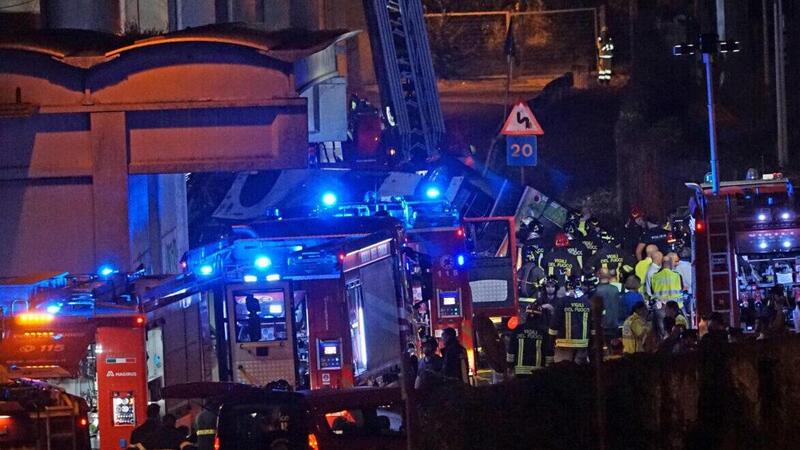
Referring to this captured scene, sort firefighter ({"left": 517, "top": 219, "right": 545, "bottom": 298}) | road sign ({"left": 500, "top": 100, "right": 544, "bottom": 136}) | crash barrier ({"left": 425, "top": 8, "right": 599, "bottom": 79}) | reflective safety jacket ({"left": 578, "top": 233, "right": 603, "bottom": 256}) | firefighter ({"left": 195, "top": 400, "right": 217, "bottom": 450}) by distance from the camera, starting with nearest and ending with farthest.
→ firefighter ({"left": 195, "top": 400, "right": 217, "bottom": 450}), road sign ({"left": 500, "top": 100, "right": 544, "bottom": 136}), firefighter ({"left": 517, "top": 219, "right": 545, "bottom": 298}), reflective safety jacket ({"left": 578, "top": 233, "right": 603, "bottom": 256}), crash barrier ({"left": 425, "top": 8, "right": 599, "bottom": 79})

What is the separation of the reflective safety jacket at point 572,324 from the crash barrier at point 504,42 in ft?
65.6

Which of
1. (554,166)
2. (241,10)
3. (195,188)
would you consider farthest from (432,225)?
(554,166)

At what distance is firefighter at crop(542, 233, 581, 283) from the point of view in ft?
88.1

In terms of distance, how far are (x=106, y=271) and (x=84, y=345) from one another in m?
3.02

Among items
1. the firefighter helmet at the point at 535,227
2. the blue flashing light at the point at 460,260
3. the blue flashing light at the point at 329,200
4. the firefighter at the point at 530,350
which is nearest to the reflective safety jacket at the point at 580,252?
the firefighter helmet at the point at 535,227

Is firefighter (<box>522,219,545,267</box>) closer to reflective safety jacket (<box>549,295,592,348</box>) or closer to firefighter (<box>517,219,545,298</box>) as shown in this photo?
firefighter (<box>517,219,545,298</box>)

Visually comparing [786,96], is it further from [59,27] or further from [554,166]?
[59,27]

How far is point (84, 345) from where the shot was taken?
15.3 m

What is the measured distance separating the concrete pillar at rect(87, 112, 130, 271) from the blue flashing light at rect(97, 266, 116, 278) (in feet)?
2.47

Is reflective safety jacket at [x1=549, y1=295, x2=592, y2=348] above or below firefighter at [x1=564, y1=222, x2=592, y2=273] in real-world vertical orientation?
below

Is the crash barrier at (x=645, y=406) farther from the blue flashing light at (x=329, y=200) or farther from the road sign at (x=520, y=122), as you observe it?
the road sign at (x=520, y=122)

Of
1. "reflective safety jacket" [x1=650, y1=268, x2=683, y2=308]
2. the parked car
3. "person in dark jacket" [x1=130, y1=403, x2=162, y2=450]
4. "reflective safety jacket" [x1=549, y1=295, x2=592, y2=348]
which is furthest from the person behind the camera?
"reflective safety jacket" [x1=650, y1=268, x2=683, y2=308]

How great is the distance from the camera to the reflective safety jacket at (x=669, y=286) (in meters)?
22.2

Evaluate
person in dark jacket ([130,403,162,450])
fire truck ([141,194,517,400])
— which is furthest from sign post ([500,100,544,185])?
person in dark jacket ([130,403,162,450])
